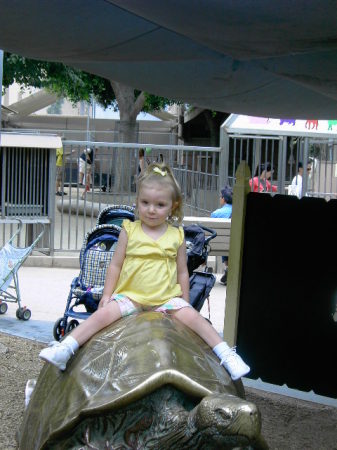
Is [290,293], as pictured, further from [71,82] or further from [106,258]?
[71,82]

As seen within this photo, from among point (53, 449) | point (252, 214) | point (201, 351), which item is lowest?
point (53, 449)

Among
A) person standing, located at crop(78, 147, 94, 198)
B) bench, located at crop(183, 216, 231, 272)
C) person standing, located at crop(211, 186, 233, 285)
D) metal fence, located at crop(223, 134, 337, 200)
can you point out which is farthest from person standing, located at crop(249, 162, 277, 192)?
person standing, located at crop(78, 147, 94, 198)

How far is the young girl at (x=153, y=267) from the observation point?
12.7 ft

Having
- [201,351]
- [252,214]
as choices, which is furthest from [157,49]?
[252,214]

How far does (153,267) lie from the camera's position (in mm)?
4156

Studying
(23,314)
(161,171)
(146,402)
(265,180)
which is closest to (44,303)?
(23,314)

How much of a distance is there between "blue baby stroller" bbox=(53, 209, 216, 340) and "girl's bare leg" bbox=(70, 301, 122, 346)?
8.33 ft

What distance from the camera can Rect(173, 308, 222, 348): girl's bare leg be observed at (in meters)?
3.79

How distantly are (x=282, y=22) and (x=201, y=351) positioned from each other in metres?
1.53

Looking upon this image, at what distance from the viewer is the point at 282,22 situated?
2.96 metres

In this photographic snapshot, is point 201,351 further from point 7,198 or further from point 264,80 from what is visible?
point 7,198

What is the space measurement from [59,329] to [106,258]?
117 cm

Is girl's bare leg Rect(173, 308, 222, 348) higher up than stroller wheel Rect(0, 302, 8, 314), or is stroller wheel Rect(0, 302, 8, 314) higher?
girl's bare leg Rect(173, 308, 222, 348)

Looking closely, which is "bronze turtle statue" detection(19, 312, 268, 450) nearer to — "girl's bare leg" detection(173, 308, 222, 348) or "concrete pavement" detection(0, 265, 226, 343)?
"girl's bare leg" detection(173, 308, 222, 348)
